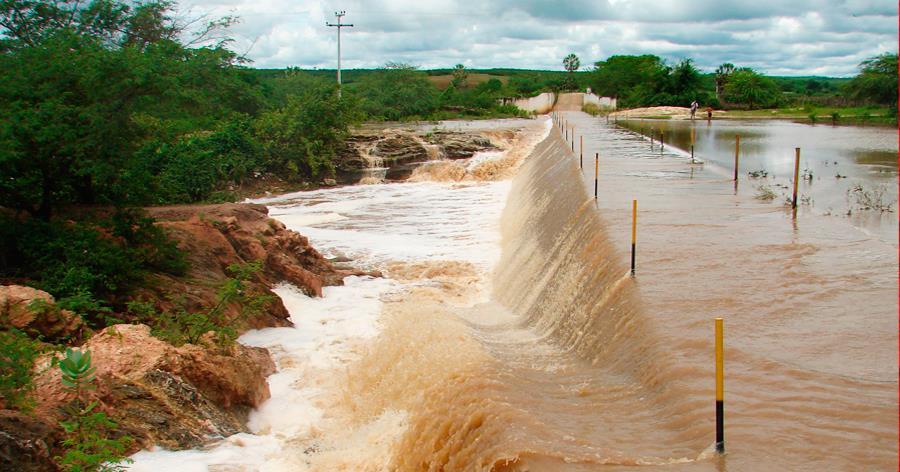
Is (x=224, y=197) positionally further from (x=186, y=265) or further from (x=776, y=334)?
(x=776, y=334)

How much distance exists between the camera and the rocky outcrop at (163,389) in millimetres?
6676

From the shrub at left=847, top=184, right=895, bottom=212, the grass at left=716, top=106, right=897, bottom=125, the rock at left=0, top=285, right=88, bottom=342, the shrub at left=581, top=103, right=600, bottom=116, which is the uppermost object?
the shrub at left=581, top=103, right=600, bottom=116

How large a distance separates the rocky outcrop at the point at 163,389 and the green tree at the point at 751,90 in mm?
65681

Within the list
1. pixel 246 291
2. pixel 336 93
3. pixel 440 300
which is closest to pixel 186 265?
pixel 246 291

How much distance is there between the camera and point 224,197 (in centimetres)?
2325

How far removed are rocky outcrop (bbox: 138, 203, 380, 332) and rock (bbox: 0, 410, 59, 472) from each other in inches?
178

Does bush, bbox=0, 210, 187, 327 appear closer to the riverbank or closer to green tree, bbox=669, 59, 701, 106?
the riverbank

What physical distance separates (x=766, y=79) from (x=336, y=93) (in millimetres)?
52500

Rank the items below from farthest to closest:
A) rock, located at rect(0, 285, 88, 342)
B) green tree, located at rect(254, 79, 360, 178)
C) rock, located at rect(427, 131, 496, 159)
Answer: rock, located at rect(427, 131, 496, 159), green tree, located at rect(254, 79, 360, 178), rock, located at rect(0, 285, 88, 342)

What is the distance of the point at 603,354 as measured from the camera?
7.70 meters

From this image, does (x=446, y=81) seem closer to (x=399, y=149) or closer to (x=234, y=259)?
(x=399, y=149)

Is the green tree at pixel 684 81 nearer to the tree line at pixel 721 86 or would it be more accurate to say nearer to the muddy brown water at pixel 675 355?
the tree line at pixel 721 86

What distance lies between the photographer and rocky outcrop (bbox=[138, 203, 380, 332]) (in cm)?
1091

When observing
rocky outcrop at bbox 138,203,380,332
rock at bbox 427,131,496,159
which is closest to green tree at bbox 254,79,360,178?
rock at bbox 427,131,496,159
